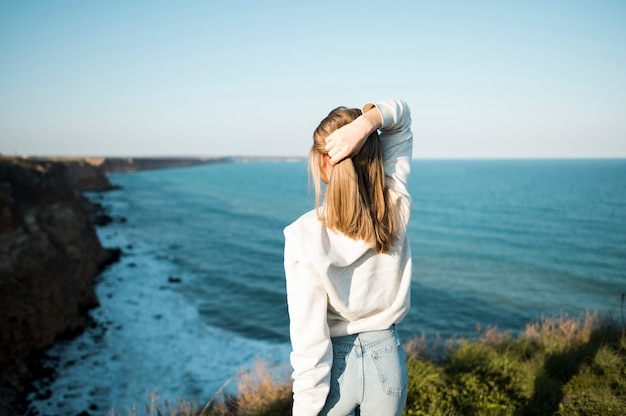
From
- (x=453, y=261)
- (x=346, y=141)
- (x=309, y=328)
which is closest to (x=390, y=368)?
(x=309, y=328)

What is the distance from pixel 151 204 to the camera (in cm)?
5247

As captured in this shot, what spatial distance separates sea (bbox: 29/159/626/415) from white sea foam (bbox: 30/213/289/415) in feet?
0.14

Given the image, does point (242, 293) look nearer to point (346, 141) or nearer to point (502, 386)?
point (502, 386)

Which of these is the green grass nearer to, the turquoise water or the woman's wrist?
the turquoise water

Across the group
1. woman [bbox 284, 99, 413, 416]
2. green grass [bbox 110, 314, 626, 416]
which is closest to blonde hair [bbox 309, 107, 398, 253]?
woman [bbox 284, 99, 413, 416]

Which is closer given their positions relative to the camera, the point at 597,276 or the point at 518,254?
the point at 597,276

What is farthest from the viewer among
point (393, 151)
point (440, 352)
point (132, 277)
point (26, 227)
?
point (132, 277)

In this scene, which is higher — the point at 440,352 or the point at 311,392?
the point at 311,392

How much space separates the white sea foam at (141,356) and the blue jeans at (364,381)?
5.55 m

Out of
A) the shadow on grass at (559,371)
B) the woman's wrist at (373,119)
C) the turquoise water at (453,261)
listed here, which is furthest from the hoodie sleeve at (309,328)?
the turquoise water at (453,261)

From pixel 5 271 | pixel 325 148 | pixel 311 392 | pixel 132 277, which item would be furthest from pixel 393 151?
pixel 132 277

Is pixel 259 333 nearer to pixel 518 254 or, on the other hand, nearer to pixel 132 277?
pixel 132 277

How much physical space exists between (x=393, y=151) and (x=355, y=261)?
0.62m

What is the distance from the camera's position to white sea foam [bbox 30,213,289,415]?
31.6ft
